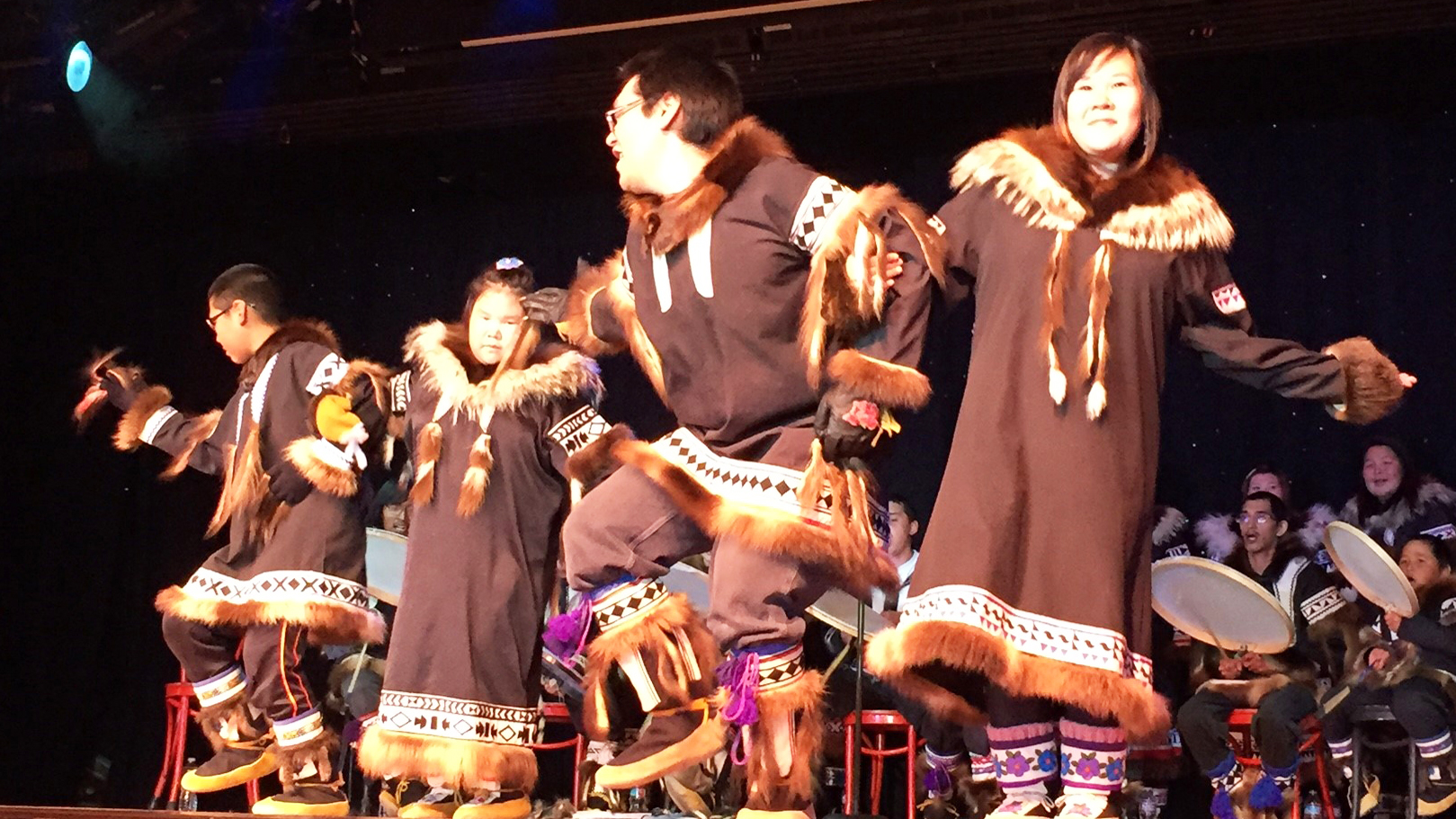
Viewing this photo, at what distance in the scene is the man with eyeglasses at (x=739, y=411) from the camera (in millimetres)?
2760

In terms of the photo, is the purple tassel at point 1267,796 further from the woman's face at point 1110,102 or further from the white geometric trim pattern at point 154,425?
the white geometric trim pattern at point 154,425

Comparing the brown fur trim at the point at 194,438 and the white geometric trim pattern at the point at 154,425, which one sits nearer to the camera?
the brown fur trim at the point at 194,438

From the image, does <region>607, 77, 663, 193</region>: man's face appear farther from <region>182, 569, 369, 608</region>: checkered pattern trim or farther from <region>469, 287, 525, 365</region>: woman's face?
<region>182, 569, 369, 608</region>: checkered pattern trim

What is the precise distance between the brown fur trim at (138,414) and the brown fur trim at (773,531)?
226cm

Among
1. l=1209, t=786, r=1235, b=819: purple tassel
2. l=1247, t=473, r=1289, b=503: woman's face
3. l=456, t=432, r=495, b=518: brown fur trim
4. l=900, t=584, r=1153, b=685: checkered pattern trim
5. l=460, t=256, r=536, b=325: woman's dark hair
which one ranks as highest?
l=1247, t=473, r=1289, b=503: woman's face

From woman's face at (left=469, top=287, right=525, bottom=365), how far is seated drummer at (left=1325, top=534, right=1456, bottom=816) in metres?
A: 2.70

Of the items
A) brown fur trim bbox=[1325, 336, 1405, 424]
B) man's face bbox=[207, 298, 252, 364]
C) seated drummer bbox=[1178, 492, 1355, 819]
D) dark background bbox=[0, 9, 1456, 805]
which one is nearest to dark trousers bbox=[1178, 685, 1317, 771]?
seated drummer bbox=[1178, 492, 1355, 819]

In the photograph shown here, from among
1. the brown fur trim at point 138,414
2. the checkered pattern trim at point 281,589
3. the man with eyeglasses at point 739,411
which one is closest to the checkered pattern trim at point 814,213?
the man with eyeglasses at point 739,411

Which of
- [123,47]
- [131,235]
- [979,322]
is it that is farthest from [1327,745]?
[131,235]

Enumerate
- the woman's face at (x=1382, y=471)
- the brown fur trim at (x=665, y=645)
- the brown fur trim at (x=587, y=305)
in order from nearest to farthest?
1. the brown fur trim at (x=665, y=645)
2. the brown fur trim at (x=587, y=305)
3. the woman's face at (x=1382, y=471)

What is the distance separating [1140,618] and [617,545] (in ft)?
3.03

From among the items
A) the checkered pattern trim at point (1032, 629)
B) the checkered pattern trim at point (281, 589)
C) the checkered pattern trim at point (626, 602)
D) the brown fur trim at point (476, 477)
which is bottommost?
the checkered pattern trim at point (1032, 629)

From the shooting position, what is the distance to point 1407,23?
5.36 metres

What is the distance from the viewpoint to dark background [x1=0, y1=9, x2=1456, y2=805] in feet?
18.2
